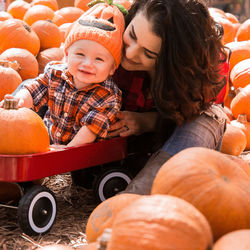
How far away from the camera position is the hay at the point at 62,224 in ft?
5.67

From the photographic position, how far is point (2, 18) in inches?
170

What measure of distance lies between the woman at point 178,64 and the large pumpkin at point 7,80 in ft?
3.83

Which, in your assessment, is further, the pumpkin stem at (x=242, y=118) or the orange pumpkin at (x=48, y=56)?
the orange pumpkin at (x=48, y=56)

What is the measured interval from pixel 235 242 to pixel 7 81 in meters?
2.48

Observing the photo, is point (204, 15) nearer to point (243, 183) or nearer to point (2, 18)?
point (243, 183)

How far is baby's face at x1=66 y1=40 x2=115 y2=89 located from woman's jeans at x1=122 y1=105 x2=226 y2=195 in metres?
0.51

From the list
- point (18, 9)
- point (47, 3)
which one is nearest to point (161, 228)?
point (18, 9)

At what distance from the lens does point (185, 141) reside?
1995 millimetres

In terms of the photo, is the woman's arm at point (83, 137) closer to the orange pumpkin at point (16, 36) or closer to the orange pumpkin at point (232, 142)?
the orange pumpkin at point (232, 142)

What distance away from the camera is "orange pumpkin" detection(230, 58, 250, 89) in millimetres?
3773

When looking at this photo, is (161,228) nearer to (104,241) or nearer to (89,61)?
(104,241)

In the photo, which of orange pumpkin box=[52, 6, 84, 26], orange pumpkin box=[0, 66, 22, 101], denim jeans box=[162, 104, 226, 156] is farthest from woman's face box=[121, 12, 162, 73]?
orange pumpkin box=[52, 6, 84, 26]

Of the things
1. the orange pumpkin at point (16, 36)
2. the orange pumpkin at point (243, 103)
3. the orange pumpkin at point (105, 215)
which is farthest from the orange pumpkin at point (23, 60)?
the orange pumpkin at point (105, 215)

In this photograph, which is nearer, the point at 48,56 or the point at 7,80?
the point at 7,80
